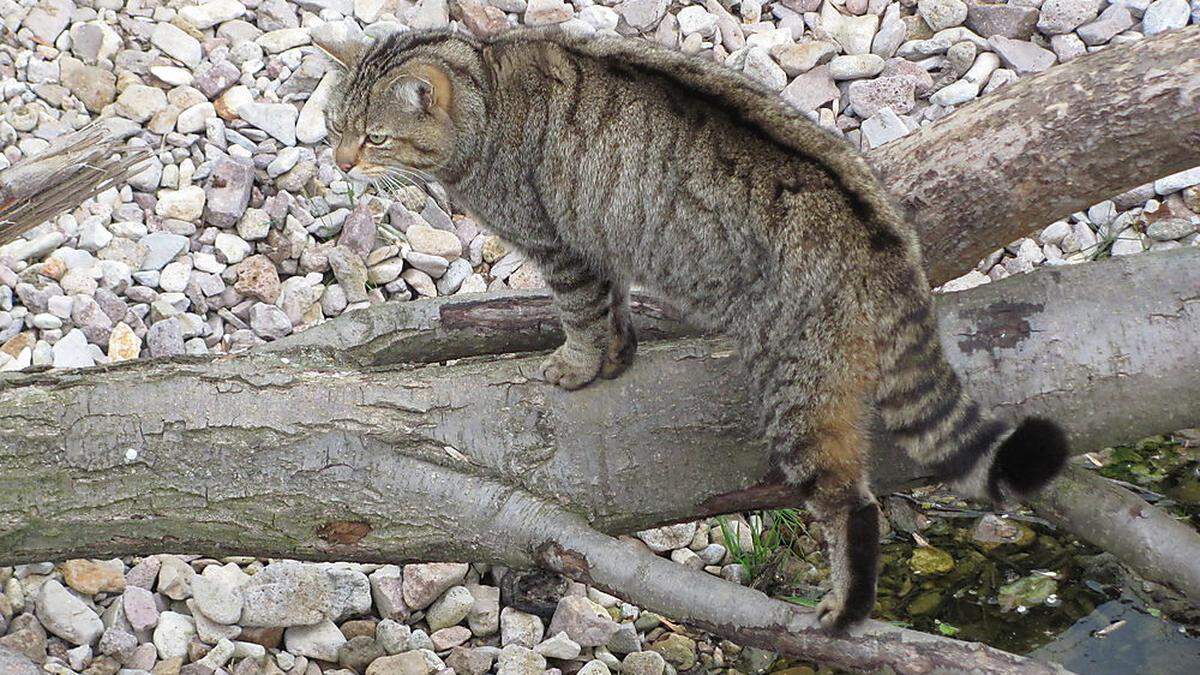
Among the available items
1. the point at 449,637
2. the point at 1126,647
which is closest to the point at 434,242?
the point at 449,637

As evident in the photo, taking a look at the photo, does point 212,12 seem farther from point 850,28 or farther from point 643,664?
point 643,664

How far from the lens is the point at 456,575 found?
447 centimetres

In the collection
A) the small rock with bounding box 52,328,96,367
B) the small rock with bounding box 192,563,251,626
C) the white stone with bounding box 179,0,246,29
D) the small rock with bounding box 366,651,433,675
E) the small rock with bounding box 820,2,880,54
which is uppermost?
the small rock with bounding box 820,2,880,54

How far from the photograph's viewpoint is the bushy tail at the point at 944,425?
3.05 m

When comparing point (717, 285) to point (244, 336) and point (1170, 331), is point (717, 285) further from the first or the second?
point (244, 336)

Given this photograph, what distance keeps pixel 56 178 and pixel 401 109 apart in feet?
4.08

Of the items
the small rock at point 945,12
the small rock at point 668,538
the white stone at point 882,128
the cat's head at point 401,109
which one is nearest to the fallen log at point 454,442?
the cat's head at point 401,109

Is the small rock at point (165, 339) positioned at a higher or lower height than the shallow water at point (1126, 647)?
lower

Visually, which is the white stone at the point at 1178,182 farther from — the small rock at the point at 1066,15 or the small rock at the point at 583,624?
the small rock at the point at 583,624

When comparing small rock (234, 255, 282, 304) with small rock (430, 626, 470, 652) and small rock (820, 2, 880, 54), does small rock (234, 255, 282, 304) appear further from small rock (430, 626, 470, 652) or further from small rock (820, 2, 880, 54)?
small rock (820, 2, 880, 54)

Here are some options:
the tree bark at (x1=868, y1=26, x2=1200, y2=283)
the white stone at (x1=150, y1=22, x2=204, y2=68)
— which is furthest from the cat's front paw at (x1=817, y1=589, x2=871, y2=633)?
the white stone at (x1=150, y1=22, x2=204, y2=68)

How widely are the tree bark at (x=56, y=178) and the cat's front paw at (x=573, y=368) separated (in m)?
1.65

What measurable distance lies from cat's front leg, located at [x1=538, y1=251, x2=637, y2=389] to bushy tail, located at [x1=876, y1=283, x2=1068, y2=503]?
31.2 inches

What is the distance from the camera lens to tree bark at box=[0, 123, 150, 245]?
4.02 m
